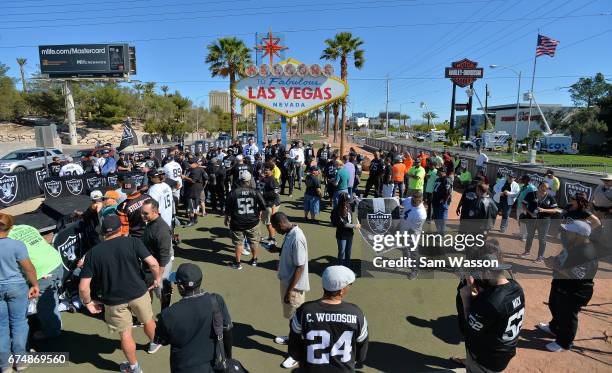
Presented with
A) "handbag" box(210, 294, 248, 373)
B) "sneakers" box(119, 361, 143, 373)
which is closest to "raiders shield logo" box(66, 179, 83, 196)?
"sneakers" box(119, 361, 143, 373)

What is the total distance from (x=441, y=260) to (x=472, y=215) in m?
1.13

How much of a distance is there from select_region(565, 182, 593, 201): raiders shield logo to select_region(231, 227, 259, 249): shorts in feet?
33.7

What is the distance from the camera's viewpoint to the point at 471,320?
311 centimetres

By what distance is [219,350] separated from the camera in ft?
8.86

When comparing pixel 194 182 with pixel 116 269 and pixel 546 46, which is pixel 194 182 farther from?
pixel 546 46

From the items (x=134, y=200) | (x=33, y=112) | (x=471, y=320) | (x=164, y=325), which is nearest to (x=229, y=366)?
(x=164, y=325)

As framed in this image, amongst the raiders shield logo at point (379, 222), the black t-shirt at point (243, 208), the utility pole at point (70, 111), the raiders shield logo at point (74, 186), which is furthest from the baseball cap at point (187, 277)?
the utility pole at point (70, 111)

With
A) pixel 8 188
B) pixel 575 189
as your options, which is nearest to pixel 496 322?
pixel 575 189

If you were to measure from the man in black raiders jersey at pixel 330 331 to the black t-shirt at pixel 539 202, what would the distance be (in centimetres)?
675

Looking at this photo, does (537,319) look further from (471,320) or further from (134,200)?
(134,200)

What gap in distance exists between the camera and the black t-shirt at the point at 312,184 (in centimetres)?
966

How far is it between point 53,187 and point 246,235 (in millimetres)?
9587

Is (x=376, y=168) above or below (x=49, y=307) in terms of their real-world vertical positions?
above

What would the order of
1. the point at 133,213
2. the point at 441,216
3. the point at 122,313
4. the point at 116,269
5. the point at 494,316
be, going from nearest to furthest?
1. the point at 494,316
2. the point at 116,269
3. the point at 122,313
4. the point at 133,213
5. the point at 441,216
